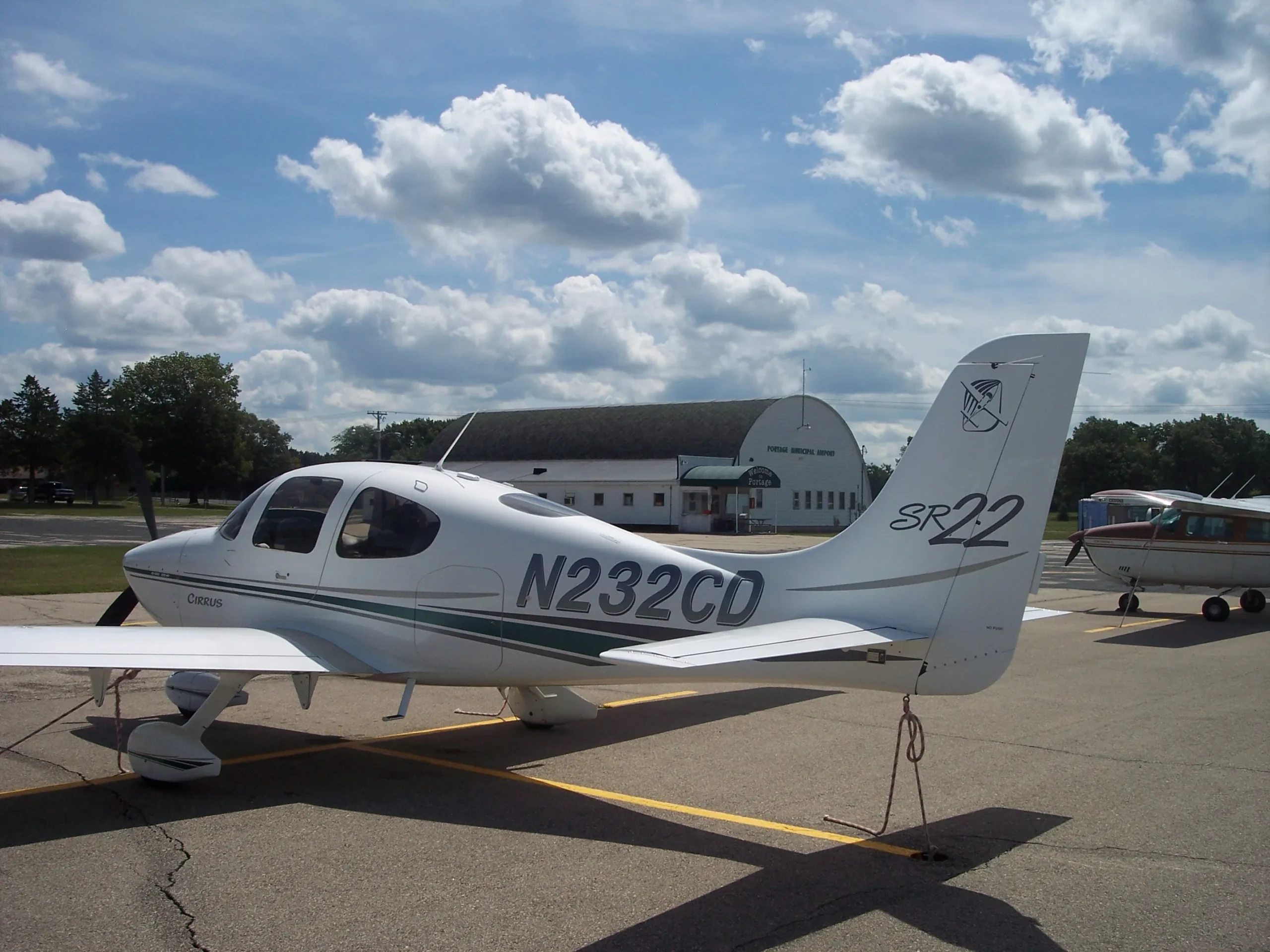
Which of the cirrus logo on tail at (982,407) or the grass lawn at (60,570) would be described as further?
the grass lawn at (60,570)

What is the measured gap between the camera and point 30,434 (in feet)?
266

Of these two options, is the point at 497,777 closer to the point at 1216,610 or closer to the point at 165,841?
the point at 165,841

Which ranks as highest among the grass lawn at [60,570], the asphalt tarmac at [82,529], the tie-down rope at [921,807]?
the tie-down rope at [921,807]

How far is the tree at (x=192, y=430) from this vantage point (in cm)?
8481

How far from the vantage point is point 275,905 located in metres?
4.76

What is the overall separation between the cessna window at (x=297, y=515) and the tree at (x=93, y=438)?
235 feet

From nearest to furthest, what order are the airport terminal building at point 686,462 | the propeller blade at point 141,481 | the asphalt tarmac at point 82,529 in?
the propeller blade at point 141,481
the asphalt tarmac at point 82,529
the airport terminal building at point 686,462

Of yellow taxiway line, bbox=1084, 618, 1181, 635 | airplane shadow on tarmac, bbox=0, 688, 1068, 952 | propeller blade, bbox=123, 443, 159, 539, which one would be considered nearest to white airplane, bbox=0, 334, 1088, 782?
airplane shadow on tarmac, bbox=0, 688, 1068, 952

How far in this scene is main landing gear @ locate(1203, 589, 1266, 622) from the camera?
18.7 meters

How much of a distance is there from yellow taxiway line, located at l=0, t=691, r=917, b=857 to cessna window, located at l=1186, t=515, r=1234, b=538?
1575cm

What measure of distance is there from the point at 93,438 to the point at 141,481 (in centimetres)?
7686

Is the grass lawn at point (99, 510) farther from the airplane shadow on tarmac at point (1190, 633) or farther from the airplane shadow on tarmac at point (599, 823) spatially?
the airplane shadow on tarmac at point (599, 823)

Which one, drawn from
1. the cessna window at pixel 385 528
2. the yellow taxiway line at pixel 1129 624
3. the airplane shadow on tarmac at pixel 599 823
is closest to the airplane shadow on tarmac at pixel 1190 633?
the yellow taxiway line at pixel 1129 624

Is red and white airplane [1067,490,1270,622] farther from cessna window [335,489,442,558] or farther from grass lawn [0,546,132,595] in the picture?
grass lawn [0,546,132,595]
